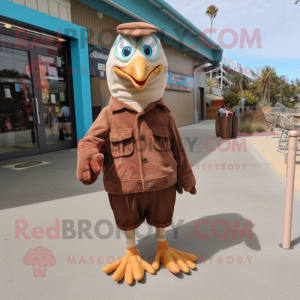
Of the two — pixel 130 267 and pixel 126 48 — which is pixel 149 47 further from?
pixel 130 267

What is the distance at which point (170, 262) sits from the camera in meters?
2.04

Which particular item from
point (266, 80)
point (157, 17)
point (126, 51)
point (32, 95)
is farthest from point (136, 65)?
point (266, 80)

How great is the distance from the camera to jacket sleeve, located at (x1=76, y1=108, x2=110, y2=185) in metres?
1.75

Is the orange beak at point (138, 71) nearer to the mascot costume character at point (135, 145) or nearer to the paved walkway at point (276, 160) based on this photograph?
the mascot costume character at point (135, 145)

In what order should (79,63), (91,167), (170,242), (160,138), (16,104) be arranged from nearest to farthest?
1. (91,167)
2. (160,138)
3. (170,242)
4. (16,104)
5. (79,63)

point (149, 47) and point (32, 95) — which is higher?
point (149, 47)

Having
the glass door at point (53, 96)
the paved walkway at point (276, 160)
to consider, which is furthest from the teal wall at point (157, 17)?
the paved walkway at point (276, 160)

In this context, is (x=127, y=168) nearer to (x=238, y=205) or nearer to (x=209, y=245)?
(x=209, y=245)

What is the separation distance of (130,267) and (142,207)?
446 millimetres

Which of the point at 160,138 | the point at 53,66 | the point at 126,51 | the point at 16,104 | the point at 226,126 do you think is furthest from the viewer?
the point at 226,126

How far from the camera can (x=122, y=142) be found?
6.26ft

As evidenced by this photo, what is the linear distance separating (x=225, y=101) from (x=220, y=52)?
9.37 meters

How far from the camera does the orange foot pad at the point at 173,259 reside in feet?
6.60

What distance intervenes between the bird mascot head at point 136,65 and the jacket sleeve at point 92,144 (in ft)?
0.77
